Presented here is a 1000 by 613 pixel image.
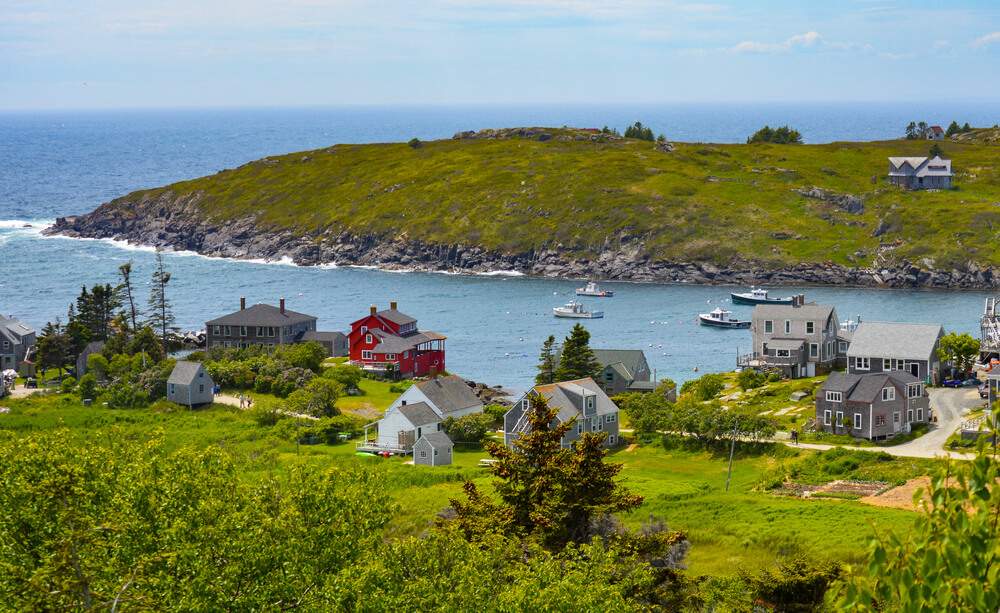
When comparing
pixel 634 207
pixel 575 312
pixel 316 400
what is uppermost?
pixel 634 207

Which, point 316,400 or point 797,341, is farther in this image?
point 797,341

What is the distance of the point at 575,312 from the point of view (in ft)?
397

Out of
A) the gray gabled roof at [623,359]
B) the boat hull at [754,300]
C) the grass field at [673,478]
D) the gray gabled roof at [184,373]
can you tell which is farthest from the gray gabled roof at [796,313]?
the gray gabled roof at [184,373]

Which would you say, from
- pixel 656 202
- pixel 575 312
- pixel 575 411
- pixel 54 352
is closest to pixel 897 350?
pixel 575 411

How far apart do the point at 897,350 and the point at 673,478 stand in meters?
25.4

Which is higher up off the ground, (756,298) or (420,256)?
(420,256)

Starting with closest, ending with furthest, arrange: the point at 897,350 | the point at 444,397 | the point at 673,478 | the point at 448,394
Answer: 1. the point at 673,478
2. the point at 444,397
3. the point at 448,394
4. the point at 897,350

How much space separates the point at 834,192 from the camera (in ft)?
522

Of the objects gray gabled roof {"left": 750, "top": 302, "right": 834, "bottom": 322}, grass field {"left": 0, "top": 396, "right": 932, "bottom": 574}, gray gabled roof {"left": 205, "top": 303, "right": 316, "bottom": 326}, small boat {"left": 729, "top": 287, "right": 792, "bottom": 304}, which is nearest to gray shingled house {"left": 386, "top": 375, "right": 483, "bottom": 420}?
grass field {"left": 0, "top": 396, "right": 932, "bottom": 574}

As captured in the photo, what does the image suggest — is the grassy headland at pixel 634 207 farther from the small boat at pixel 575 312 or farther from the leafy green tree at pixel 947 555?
the leafy green tree at pixel 947 555

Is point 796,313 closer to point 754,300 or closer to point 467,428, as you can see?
point 467,428

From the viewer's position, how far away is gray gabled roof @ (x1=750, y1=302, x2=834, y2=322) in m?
82.6

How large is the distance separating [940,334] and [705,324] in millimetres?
41881

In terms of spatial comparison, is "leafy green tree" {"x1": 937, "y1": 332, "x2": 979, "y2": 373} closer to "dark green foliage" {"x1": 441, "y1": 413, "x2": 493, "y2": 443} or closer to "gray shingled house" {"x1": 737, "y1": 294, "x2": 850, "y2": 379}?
"gray shingled house" {"x1": 737, "y1": 294, "x2": 850, "y2": 379}
